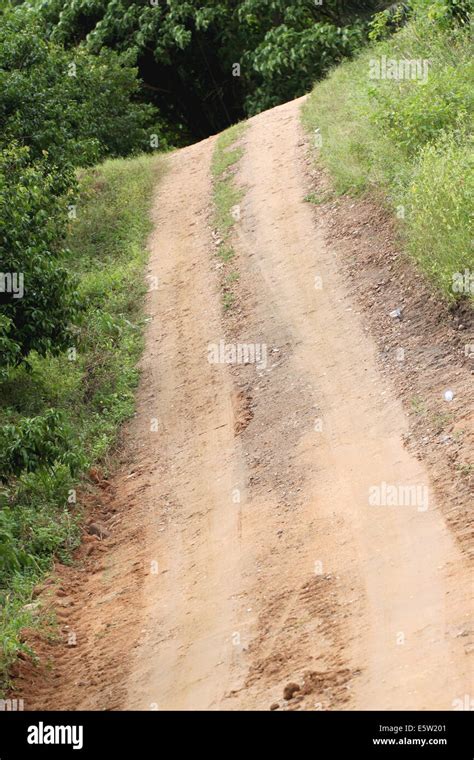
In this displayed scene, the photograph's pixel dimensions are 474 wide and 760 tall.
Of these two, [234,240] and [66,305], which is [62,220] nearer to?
→ [234,240]

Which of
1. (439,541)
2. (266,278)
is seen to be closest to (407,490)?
(439,541)

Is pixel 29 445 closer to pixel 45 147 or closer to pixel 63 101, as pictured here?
pixel 45 147

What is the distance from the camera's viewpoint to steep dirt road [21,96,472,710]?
7.27 metres

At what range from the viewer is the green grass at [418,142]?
40.1ft

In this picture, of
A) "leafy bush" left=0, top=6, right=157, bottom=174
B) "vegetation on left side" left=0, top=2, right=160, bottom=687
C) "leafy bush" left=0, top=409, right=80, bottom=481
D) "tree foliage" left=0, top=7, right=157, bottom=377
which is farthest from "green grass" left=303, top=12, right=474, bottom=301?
"leafy bush" left=0, top=409, right=80, bottom=481

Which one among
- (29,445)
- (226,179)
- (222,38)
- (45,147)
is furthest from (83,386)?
(222,38)

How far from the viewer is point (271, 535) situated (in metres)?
9.29

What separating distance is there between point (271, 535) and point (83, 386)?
185 inches

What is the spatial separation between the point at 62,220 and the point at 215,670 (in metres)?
10.0

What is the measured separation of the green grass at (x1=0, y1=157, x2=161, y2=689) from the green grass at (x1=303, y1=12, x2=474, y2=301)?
3703 mm

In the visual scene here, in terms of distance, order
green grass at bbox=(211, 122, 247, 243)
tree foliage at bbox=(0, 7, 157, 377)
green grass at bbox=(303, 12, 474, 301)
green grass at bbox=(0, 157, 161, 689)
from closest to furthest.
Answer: green grass at bbox=(0, 157, 161, 689) → tree foliage at bbox=(0, 7, 157, 377) → green grass at bbox=(303, 12, 474, 301) → green grass at bbox=(211, 122, 247, 243)

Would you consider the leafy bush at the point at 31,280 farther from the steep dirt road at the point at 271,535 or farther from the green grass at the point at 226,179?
the green grass at the point at 226,179

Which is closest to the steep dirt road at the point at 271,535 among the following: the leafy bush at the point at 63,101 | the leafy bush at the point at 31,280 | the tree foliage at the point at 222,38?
the leafy bush at the point at 31,280

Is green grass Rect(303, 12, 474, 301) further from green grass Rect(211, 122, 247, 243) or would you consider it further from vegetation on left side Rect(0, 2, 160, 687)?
vegetation on left side Rect(0, 2, 160, 687)
